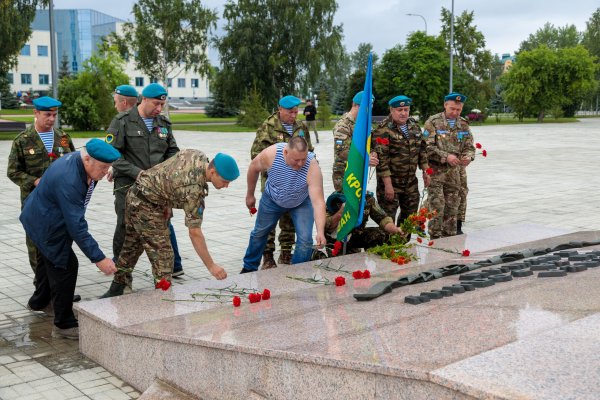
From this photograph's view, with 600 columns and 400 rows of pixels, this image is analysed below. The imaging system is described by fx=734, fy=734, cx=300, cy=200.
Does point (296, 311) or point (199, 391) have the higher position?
point (296, 311)

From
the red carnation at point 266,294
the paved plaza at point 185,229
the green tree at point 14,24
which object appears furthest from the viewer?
the green tree at point 14,24

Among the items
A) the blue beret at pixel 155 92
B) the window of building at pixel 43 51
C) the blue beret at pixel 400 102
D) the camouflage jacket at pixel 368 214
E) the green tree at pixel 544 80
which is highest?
the window of building at pixel 43 51

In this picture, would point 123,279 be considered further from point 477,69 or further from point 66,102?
point 477,69

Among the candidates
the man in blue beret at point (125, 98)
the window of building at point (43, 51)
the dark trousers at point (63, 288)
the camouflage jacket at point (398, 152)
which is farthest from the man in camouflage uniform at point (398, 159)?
the window of building at point (43, 51)

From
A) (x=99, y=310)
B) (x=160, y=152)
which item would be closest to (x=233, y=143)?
(x=160, y=152)

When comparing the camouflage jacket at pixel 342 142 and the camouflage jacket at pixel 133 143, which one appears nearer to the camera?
the camouflage jacket at pixel 133 143

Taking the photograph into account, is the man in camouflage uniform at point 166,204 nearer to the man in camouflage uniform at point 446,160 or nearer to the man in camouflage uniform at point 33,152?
the man in camouflage uniform at point 33,152

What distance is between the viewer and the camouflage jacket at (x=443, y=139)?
324 inches

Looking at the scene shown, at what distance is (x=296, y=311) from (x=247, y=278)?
43.7 inches

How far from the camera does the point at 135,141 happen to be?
21.3ft

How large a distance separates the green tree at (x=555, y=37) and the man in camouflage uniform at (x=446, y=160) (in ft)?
301

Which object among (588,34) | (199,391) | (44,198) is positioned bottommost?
(199,391)

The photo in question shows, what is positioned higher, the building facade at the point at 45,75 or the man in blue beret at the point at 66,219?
the building facade at the point at 45,75

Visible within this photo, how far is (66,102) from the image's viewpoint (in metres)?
35.1
